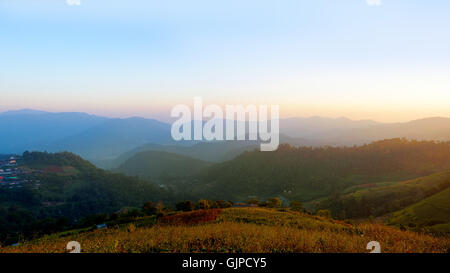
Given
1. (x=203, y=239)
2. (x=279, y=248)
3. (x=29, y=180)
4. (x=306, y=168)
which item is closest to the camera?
(x=279, y=248)

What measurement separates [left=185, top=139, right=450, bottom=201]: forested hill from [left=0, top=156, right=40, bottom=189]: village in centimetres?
8686

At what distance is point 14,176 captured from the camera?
4786 inches

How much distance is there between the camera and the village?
110m

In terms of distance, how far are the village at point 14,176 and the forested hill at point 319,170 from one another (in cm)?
8686

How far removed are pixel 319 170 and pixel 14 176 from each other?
6776 inches

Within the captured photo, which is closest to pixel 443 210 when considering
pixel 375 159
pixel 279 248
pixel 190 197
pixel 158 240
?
pixel 279 248

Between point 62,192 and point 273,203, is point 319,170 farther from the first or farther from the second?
point 62,192

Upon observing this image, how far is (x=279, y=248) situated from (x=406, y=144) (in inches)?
6441

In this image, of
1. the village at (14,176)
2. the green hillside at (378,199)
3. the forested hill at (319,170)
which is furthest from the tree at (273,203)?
the village at (14,176)

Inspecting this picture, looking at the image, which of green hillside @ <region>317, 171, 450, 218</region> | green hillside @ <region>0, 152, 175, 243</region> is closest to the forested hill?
green hillside @ <region>317, 171, 450, 218</region>

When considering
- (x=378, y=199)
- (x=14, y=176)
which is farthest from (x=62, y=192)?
(x=378, y=199)

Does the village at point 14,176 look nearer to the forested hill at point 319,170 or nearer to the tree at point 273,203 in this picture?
the forested hill at point 319,170
